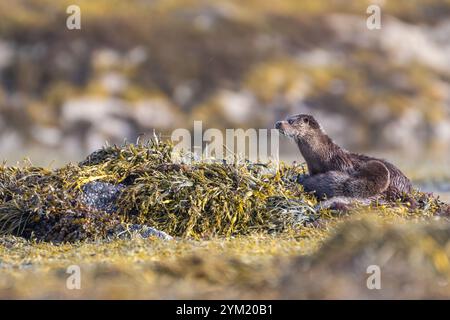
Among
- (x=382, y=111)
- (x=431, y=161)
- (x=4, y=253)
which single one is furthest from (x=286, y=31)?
(x=4, y=253)

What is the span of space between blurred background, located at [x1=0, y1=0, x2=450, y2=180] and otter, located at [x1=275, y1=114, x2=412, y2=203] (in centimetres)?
1628

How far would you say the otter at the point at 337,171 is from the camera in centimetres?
1084

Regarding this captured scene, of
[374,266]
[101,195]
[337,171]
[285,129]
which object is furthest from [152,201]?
[374,266]

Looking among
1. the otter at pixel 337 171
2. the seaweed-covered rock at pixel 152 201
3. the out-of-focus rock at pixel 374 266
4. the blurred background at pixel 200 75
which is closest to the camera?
the out-of-focus rock at pixel 374 266

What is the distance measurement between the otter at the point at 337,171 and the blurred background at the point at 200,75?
53.4ft

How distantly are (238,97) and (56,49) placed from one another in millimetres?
7436

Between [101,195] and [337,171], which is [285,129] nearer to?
[337,171]

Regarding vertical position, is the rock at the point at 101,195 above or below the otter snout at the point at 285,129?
below

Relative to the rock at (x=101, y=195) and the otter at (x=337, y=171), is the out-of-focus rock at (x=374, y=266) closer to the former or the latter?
the rock at (x=101, y=195)

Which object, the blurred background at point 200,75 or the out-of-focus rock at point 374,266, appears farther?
the blurred background at point 200,75

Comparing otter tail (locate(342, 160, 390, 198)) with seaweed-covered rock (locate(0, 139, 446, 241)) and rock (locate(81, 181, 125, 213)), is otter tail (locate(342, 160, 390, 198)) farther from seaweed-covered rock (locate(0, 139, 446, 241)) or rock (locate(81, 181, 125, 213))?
rock (locate(81, 181, 125, 213))

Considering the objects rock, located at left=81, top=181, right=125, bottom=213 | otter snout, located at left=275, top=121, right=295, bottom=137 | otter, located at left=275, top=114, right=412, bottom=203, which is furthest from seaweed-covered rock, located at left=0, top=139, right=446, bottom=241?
otter snout, located at left=275, top=121, right=295, bottom=137

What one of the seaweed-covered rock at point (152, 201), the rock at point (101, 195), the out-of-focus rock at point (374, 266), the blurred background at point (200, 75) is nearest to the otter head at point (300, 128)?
the seaweed-covered rock at point (152, 201)

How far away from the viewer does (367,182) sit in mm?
10914
